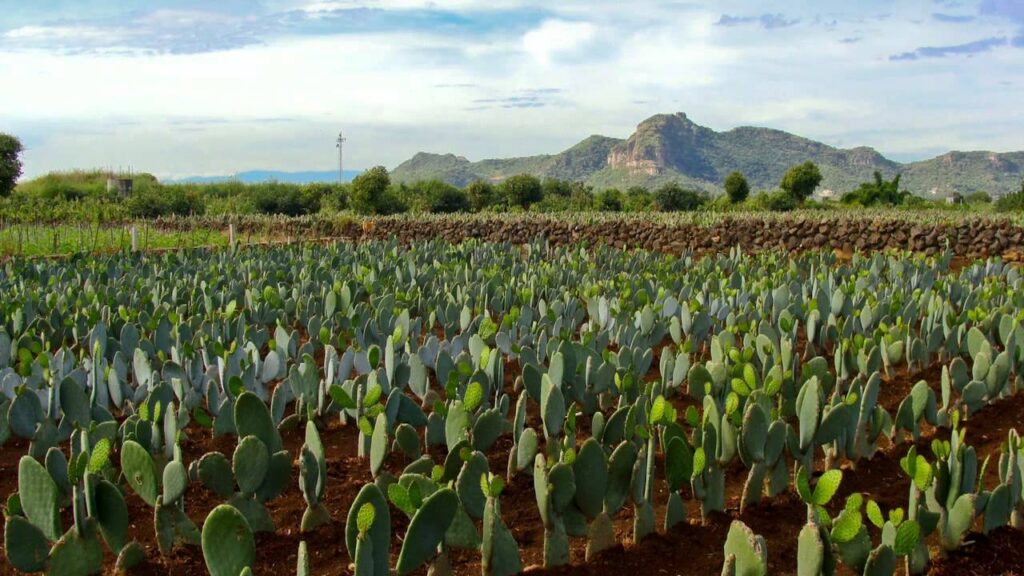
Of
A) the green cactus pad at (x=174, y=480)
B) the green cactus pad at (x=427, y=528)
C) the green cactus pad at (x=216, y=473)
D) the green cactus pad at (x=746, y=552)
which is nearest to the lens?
the green cactus pad at (x=746, y=552)

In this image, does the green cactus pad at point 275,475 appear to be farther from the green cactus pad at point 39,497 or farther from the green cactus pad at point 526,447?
the green cactus pad at point 526,447

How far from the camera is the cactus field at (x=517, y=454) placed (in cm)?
256

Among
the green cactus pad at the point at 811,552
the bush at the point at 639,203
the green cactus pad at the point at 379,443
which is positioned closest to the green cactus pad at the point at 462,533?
the green cactus pad at the point at 379,443

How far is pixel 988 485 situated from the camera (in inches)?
139

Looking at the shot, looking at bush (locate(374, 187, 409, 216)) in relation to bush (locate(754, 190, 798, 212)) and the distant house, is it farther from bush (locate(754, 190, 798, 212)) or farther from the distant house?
the distant house

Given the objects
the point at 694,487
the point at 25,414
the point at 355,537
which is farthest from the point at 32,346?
the point at 694,487

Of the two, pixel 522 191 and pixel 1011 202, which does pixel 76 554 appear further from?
pixel 1011 202

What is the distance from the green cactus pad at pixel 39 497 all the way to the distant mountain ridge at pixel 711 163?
3902 inches

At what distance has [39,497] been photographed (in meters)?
2.64

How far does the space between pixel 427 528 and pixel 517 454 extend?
974 millimetres

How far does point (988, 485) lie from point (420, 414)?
7.29 ft

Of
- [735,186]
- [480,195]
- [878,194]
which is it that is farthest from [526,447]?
[878,194]

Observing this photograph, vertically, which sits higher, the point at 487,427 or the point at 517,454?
the point at 487,427

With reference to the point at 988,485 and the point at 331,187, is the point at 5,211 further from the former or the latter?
the point at 988,485
